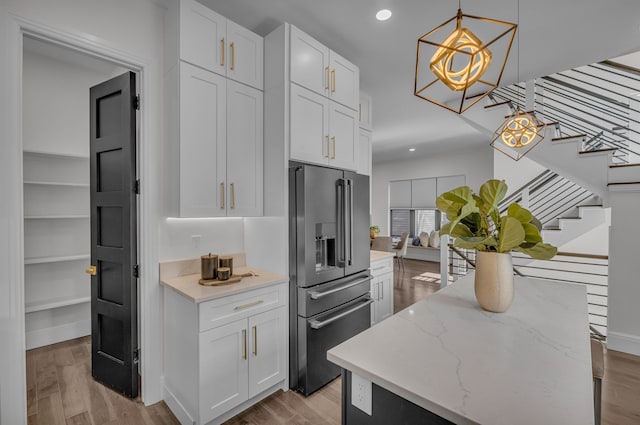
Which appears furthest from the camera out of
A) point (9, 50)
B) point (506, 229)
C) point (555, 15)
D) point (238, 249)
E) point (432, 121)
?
point (432, 121)

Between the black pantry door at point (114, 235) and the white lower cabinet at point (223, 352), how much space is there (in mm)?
303

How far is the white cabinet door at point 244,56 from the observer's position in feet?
7.39

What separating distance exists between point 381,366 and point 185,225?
198cm

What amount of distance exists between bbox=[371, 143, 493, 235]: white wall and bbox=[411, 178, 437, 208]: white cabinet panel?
17 centimetres

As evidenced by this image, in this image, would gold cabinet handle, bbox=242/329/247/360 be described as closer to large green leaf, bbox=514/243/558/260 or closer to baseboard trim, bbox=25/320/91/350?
large green leaf, bbox=514/243/558/260

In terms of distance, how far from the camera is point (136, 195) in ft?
7.02

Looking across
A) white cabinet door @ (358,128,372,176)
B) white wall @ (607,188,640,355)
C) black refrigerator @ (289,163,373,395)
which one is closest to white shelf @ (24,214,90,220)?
black refrigerator @ (289,163,373,395)

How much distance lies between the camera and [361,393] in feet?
3.07

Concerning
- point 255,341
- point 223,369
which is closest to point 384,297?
point 255,341

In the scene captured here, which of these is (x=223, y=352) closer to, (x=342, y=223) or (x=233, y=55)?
(x=342, y=223)

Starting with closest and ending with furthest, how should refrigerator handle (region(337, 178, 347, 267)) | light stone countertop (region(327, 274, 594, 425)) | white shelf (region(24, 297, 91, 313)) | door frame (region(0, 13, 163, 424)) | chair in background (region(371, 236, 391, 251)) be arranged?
1. light stone countertop (region(327, 274, 594, 425))
2. door frame (region(0, 13, 163, 424))
3. refrigerator handle (region(337, 178, 347, 267))
4. white shelf (region(24, 297, 91, 313))
5. chair in background (region(371, 236, 391, 251))

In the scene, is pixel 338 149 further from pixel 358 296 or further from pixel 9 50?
pixel 9 50

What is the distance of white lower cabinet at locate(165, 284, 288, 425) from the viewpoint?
182 cm

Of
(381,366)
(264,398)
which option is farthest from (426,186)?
(381,366)
